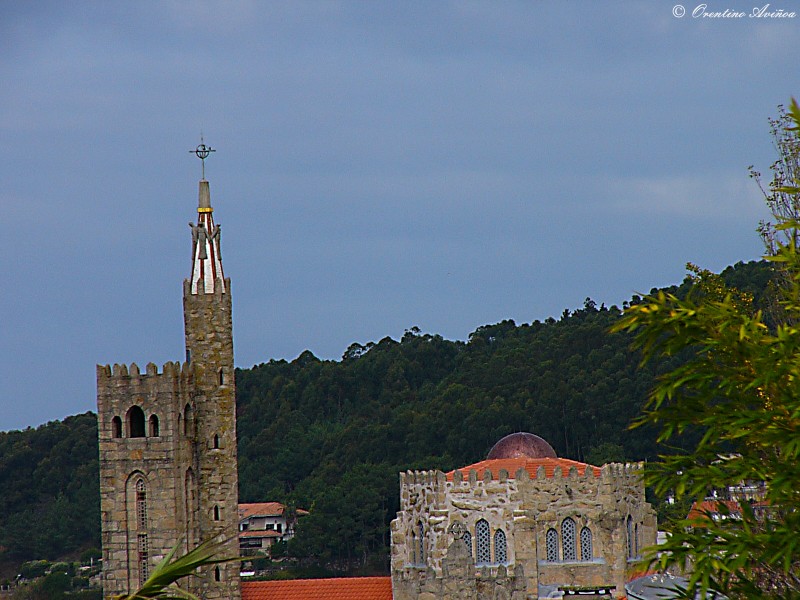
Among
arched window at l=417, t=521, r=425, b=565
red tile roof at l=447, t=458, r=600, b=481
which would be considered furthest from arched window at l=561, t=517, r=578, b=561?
arched window at l=417, t=521, r=425, b=565

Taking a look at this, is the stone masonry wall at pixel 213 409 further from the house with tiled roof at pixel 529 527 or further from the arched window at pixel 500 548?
the arched window at pixel 500 548

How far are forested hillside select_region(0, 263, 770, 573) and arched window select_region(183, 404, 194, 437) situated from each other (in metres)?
31.0

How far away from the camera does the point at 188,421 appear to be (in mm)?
39719

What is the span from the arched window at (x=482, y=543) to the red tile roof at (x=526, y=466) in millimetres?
1277

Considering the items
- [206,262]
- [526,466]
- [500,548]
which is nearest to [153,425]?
[206,262]

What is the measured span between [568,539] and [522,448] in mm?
3476

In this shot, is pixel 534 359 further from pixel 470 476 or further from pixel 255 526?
pixel 470 476

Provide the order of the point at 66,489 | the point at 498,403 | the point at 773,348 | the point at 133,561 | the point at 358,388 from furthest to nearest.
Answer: the point at 358,388 < the point at 66,489 < the point at 498,403 < the point at 133,561 < the point at 773,348

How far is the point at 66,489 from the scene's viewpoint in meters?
97.2

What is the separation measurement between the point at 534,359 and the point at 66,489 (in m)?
31.1

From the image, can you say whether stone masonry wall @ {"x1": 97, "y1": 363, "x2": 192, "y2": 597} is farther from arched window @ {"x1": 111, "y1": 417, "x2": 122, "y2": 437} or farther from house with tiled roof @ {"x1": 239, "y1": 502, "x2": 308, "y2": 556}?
house with tiled roof @ {"x1": 239, "y1": 502, "x2": 308, "y2": 556}

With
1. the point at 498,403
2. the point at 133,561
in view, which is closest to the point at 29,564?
the point at 498,403

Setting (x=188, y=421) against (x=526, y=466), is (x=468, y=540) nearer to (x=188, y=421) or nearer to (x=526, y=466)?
(x=526, y=466)

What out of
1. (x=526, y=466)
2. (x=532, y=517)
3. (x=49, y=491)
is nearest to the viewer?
(x=532, y=517)
